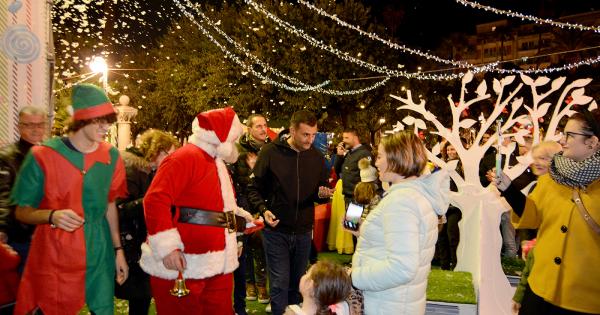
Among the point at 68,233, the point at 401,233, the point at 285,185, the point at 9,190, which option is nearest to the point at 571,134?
the point at 401,233

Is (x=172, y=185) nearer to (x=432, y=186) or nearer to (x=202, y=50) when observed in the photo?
(x=432, y=186)

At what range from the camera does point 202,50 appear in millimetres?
22000

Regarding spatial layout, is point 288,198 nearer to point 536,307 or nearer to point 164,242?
point 164,242

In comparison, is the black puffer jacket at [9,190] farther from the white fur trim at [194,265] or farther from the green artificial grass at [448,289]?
the green artificial grass at [448,289]

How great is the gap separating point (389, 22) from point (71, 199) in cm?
2153

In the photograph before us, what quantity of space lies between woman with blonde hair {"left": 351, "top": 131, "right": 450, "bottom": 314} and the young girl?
0.10 m

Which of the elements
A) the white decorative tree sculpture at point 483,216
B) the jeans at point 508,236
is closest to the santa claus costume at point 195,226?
the white decorative tree sculpture at point 483,216

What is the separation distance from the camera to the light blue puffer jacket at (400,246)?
8.80 feet

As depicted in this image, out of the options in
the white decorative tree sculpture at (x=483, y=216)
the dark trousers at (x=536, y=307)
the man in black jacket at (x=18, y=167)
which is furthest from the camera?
the white decorative tree sculpture at (x=483, y=216)

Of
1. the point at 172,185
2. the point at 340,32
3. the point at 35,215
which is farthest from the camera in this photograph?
the point at 340,32

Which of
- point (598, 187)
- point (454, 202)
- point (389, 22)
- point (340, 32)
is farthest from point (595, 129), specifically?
point (389, 22)

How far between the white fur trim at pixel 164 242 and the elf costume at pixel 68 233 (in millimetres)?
319

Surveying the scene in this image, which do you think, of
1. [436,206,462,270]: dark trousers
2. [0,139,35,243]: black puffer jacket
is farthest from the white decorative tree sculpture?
[0,139,35,243]: black puffer jacket

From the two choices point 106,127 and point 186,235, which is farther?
point 186,235
